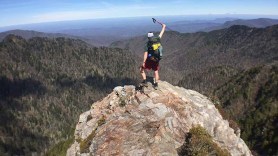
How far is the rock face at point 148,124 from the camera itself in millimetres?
31984

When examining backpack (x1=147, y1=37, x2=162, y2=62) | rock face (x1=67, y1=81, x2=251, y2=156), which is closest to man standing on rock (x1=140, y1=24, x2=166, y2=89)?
backpack (x1=147, y1=37, x2=162, y2=62)

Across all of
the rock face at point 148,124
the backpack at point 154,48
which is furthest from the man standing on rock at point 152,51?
the rock face at point 148,124

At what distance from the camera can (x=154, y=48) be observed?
3534 cm

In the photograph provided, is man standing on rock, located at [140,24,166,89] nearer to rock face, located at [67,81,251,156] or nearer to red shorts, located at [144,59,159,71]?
red shorts, located at [144,59,159,71]

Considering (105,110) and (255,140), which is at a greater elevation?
(105,110)

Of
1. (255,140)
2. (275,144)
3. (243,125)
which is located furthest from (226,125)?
(243,125)

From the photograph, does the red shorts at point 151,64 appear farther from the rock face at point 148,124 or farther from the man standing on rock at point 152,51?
the rock face at point 148,124

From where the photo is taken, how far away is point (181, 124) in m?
34.8

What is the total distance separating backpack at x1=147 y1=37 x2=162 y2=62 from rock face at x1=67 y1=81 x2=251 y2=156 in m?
4.97

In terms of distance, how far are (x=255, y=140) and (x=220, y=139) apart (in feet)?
465

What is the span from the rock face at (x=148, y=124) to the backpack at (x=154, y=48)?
497 centimetres

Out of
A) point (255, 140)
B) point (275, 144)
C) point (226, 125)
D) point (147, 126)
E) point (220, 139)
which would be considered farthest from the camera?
point (255, 140)

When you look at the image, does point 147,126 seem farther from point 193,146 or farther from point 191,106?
point 191,106

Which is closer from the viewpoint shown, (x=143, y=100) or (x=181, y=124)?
(x=181, y=124)
